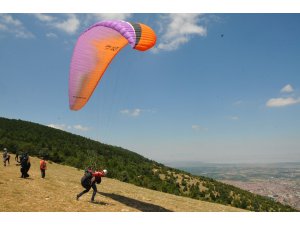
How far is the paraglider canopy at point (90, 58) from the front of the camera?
55.3 ft

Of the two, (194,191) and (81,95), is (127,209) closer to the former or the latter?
(81,95)

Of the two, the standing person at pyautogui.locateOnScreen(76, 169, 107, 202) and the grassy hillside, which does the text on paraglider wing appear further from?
the grassy hillside

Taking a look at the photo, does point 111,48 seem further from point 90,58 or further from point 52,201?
point 52,201

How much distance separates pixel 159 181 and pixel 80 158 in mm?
10810

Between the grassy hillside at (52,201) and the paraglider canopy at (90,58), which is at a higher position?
the paraglider canopy at (90,58)

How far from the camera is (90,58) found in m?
17.7

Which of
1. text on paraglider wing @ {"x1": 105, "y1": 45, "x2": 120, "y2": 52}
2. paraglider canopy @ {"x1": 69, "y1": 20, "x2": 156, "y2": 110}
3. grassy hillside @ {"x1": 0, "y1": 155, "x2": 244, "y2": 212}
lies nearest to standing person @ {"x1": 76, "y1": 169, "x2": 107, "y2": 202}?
grassy hillside @ {"x1": 0, "y1": 155, "x2": 244, "y2": 212}

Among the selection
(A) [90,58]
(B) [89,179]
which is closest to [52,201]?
(B) [89,179]

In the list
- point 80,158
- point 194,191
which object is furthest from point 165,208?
point 80,158

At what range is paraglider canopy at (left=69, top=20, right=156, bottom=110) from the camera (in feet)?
55.3

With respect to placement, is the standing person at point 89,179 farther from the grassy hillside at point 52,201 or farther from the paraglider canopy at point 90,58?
the paraglider canopy at point 90,58

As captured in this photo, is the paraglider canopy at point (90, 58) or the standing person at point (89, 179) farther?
the paraglider canopy at point (90, 58)

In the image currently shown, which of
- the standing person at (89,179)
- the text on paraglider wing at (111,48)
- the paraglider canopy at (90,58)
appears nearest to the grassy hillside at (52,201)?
the standing person at (89,179)

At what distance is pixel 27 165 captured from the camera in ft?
66.5
